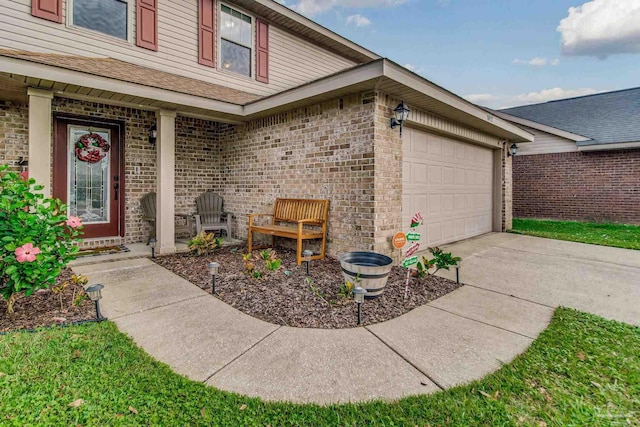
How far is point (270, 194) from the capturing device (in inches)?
232

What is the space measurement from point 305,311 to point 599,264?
4.70 m

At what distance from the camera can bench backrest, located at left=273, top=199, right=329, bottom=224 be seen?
15.8 feet

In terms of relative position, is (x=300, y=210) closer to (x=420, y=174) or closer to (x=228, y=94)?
(x=420, y=174)

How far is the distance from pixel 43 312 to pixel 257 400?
2446mm

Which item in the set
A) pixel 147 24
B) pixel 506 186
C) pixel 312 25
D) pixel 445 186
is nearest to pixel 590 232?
pixel 506 186

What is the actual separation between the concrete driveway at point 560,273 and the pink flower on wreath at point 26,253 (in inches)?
172

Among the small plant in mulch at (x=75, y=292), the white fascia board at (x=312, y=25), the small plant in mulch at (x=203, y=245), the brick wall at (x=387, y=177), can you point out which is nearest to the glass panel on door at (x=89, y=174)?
the small plant in mulch at (x=203, y=245)

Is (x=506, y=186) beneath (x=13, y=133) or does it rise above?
beneath

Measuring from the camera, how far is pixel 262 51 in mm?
7230

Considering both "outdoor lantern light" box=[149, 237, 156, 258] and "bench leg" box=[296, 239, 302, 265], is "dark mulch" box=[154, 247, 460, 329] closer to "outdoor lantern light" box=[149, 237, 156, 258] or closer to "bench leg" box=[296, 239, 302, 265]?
"bench leg" box=[296, 239, 302, 265]

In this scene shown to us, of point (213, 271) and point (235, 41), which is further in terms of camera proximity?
point (235, 41)

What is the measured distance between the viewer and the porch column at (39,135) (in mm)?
4102

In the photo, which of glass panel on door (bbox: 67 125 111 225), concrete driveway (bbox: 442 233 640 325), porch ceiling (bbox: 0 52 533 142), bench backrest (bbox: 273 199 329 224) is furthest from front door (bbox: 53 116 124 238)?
concrete driveway (bbox: 442 233 640 325)

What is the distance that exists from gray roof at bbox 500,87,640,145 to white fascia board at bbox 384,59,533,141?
582 cm
